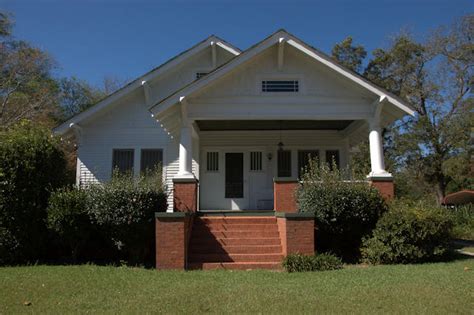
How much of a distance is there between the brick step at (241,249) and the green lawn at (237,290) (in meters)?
1.39

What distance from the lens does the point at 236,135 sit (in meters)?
15.7

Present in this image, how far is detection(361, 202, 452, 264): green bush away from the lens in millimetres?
10047

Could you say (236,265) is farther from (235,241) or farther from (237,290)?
(237,290)

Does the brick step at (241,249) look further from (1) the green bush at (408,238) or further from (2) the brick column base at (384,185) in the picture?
(2) the brick column base at (384,185)

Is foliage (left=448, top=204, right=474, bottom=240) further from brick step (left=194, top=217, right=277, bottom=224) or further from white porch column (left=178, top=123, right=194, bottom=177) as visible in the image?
white porch column (left=178, top=123, right=194, bottom=177)

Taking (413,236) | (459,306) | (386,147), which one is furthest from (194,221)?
(386,147)

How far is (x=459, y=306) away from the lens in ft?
19.6

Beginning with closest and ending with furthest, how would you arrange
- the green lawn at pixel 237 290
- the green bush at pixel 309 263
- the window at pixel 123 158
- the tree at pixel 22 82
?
the green lawn at pixel 237 290
the green bush at pixel 309 263
the window at pixel 123 158
the tree at pixel 22 82

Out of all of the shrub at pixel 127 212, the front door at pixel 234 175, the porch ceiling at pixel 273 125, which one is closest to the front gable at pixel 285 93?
the porch ceiling at pixel 273 125

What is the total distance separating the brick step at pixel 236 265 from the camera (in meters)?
9.72

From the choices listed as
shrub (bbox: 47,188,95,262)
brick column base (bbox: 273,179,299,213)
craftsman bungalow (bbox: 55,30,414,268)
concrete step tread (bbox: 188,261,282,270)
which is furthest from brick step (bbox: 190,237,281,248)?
shrub (bbox: 47,188,95,262)

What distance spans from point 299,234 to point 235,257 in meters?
1.61

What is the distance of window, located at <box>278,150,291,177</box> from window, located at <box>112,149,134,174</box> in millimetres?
5386

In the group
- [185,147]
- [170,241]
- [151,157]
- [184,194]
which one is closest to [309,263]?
[170,241]
